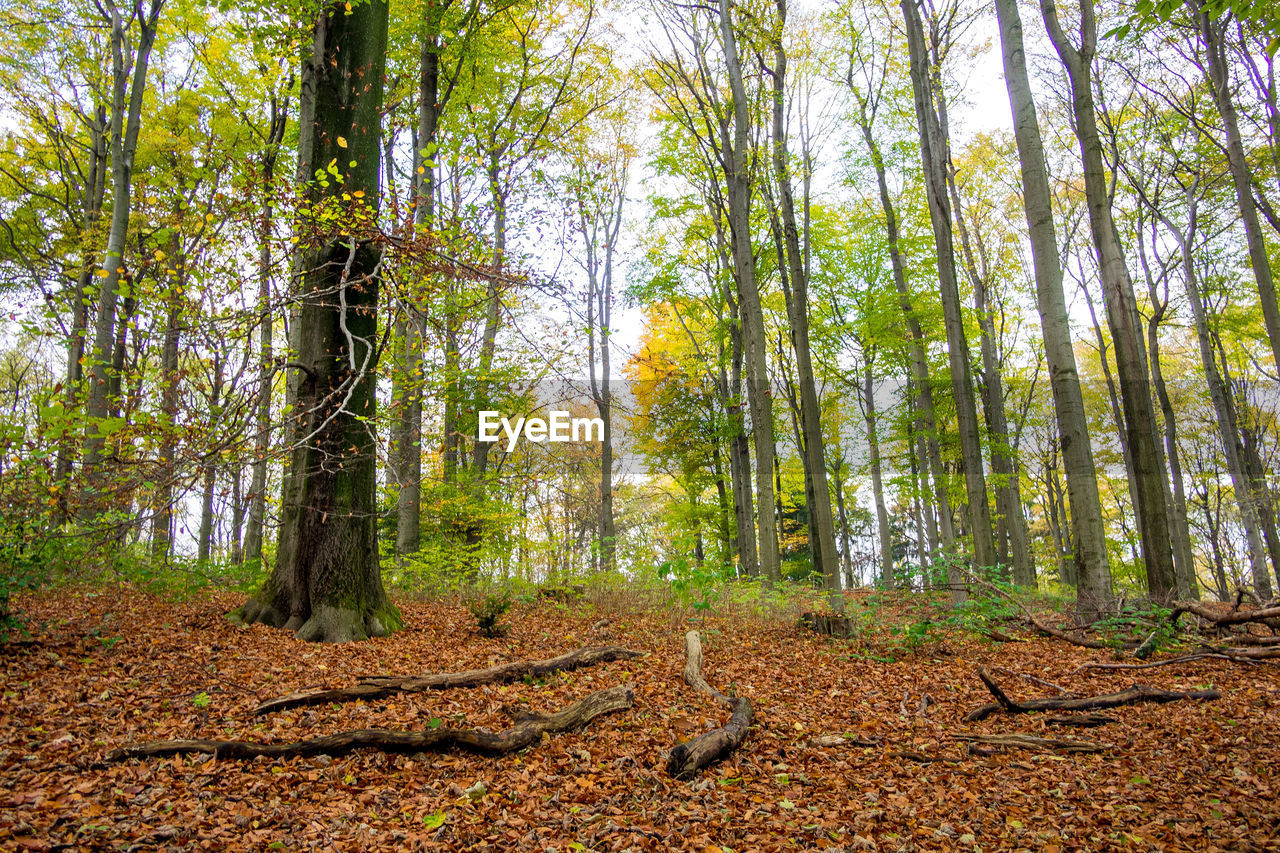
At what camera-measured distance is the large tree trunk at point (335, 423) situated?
5.57 metres

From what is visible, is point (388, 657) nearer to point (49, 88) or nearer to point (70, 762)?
point (70, 762)

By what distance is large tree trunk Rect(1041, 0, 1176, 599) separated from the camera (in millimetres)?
6863

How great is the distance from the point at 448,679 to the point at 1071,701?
4.45 meters

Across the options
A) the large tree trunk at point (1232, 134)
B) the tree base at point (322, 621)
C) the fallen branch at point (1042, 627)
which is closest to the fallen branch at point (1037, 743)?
the fallen branch at point (1042, 627)

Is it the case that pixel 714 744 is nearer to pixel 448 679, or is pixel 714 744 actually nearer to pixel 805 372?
pixel 448 679

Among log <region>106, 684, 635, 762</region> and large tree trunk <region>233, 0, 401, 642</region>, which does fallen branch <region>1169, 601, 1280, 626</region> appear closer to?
log <region>106, 684, 635, 762</region>

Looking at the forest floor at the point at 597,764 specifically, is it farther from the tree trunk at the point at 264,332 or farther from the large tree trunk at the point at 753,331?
the large tree trunk at the point at 753,331

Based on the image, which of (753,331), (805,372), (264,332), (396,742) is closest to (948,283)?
(805,372)

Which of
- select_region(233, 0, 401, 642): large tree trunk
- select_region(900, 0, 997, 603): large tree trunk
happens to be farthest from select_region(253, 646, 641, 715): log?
select_region(900, 0, 997, 603): large tree trunk

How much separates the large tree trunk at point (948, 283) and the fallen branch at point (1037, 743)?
664 centimetres

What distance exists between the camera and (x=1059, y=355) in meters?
6.80

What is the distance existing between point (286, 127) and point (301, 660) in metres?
10.9

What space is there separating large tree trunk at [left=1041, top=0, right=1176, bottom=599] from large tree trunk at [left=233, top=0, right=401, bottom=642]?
26.3ft

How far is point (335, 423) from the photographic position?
5559 millimetres
